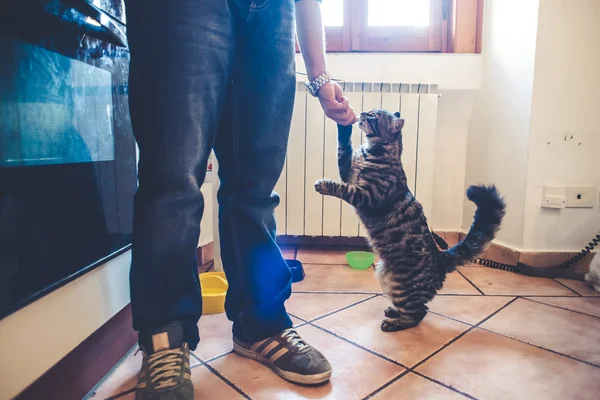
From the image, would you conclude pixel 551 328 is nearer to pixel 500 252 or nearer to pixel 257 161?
pixel 500 252

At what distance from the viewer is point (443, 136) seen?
210cm

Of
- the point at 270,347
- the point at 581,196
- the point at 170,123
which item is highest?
the point at 170,123

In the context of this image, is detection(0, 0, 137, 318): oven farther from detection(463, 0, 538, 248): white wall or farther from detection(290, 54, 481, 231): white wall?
detection(463, 0, 538, 248): white wall

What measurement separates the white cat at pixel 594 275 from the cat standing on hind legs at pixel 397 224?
0.68 m

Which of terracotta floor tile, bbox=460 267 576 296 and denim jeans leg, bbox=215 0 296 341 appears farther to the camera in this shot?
terracotta floor tile, bbox=460 267 576 296

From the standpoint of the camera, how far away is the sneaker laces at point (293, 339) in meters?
0.90

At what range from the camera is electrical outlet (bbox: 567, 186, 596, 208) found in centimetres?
167

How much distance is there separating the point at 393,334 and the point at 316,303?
308mm

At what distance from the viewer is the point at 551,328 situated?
118 cm

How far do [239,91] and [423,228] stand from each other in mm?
738

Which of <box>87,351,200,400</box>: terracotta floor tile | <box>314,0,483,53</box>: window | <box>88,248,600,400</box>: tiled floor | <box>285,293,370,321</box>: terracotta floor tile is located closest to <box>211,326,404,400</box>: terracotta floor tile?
<box>88,248,600,400</box>: tiled floor

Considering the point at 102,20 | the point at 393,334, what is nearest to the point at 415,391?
the point at 393,334

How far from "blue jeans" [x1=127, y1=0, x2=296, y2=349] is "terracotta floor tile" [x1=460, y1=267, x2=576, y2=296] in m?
1.00

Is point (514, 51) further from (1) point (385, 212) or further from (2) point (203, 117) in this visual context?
(2) point (203, 117)
